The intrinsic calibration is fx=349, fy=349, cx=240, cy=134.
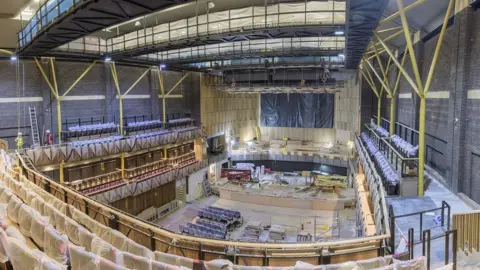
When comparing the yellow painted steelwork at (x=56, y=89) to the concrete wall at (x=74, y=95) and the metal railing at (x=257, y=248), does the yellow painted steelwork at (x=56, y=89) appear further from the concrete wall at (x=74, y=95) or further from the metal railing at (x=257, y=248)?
the metal railing at (x=257, y=248)

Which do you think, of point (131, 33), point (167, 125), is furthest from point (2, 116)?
point (167, 125)

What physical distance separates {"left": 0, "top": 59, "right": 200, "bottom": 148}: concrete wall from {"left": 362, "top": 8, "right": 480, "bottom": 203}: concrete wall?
71.0 feet

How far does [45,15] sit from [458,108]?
54.6 feet

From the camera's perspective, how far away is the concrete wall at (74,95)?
20.3 m

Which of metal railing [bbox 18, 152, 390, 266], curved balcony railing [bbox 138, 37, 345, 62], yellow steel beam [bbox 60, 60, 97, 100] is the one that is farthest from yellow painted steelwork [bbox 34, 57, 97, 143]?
metal railing [bbox 18, 152, 390, 266]

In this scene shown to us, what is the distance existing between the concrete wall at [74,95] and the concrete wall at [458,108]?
21.6 meters

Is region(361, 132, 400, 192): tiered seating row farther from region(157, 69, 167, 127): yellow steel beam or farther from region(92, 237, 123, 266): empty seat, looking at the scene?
region(157, 69, 167, 127): yellow steel beam

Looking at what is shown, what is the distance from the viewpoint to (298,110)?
42.8 metres

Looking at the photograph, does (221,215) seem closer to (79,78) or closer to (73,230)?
(79,78)

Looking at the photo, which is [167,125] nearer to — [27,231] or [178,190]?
[178,190]

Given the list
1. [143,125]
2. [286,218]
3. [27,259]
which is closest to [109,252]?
[27,259]

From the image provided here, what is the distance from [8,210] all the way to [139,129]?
20.1 metres

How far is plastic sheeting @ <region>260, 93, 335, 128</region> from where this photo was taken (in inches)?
1615

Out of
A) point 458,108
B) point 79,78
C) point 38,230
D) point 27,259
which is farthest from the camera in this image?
point 79,78
